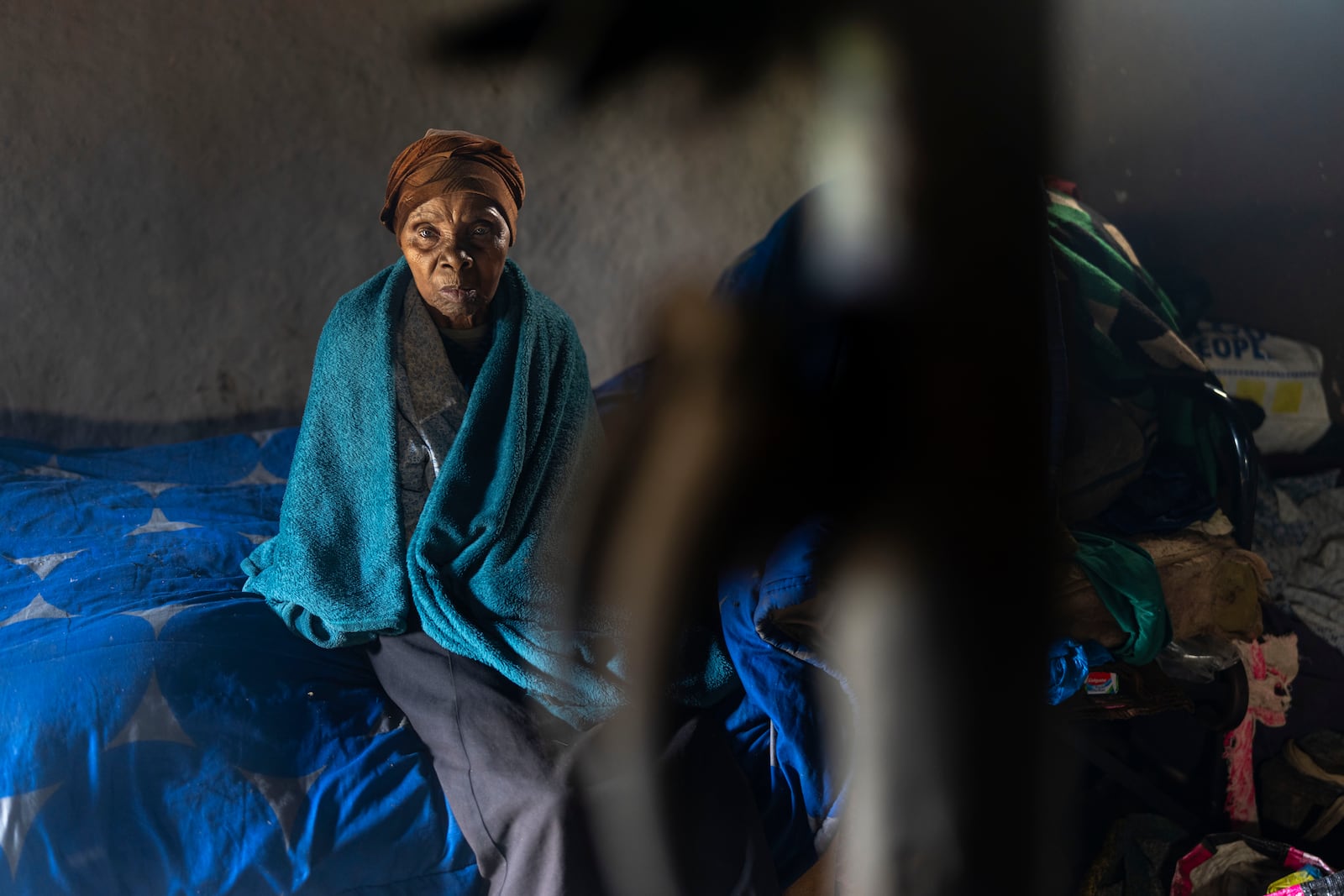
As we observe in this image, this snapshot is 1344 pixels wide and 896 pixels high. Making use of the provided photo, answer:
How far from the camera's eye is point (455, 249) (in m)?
0.85

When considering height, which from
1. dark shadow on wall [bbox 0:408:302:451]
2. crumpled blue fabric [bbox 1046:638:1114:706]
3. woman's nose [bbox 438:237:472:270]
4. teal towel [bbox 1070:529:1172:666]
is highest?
woman's nose [bbox 438:237:472:270]

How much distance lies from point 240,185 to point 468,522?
1.09 m

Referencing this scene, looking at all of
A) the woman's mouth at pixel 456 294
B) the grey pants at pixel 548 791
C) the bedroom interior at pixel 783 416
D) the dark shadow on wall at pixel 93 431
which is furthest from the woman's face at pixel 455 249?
the dark shadow on wall at pixel 93 431

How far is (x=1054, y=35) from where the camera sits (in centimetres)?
88

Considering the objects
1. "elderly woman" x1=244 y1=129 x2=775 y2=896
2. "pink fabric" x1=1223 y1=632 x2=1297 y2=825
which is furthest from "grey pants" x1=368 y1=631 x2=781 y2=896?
"pink fabric" x1=1223 y1=632 x2=1297 y2=825

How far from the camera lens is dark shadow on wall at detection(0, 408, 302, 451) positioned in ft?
5.24

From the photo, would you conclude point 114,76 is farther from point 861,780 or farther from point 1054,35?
point 861,780

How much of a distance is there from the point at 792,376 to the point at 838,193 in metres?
0.19

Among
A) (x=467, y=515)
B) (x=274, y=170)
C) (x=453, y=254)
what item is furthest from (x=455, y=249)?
(x=274, y=170)

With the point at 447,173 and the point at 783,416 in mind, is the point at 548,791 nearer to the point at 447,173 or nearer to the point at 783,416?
the point at 783,416

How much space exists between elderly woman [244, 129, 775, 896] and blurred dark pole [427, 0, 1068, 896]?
6 centimetres

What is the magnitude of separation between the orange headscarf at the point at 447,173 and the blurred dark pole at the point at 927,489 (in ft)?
0.98

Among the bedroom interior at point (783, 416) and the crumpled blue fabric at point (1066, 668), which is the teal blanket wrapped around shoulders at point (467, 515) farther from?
the crumpled blue fabric at point (1066, 668)

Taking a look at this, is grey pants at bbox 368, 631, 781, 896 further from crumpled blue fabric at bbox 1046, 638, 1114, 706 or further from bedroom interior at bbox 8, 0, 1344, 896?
crumpled blue fabric at bbox 1046, 638, 1114, 706
